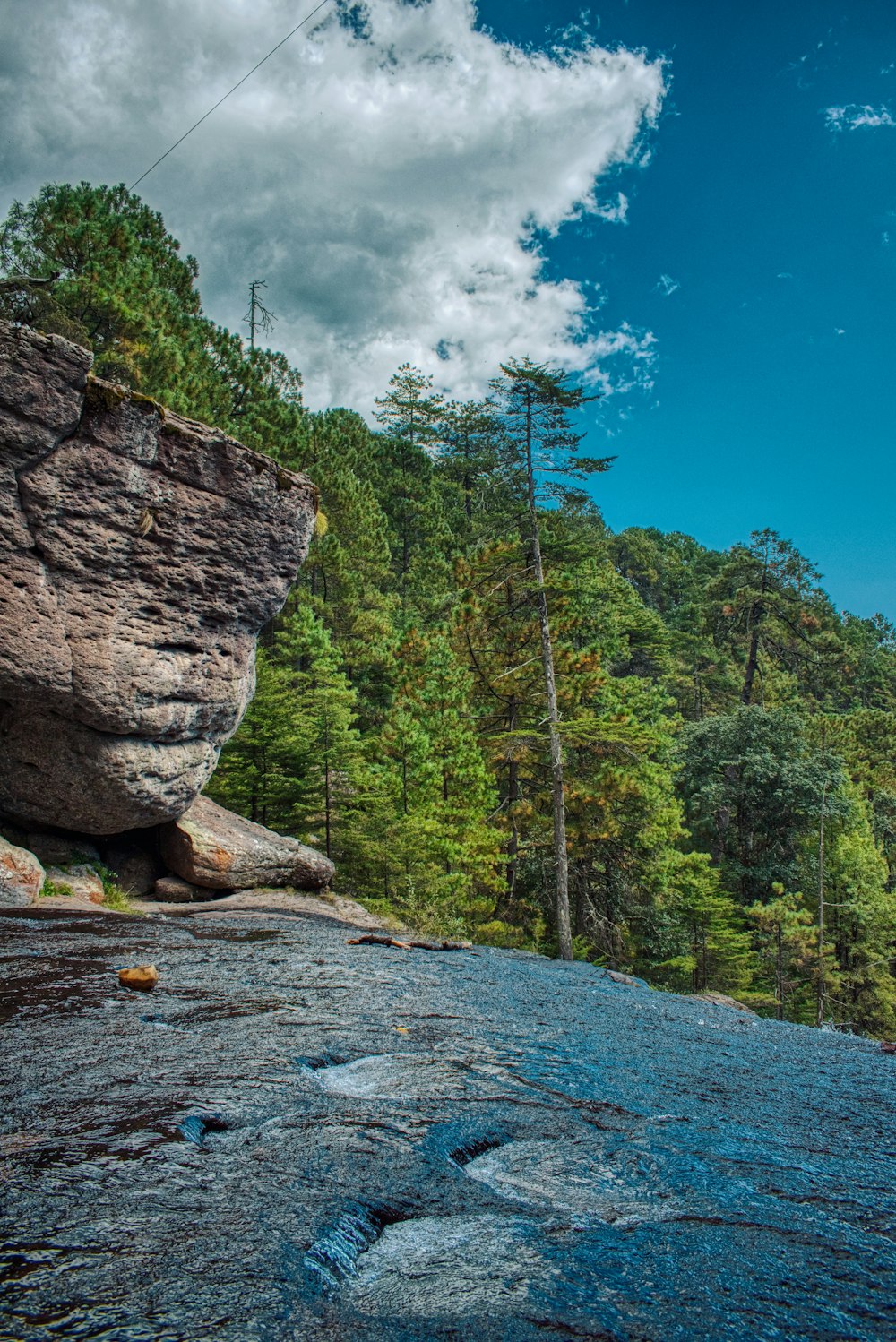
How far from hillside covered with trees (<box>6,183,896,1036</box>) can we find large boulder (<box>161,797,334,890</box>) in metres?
2.03

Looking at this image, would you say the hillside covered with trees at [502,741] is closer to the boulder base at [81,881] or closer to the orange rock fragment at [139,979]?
the boulder base at [81,881]

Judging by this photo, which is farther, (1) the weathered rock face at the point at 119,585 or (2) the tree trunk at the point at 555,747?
(2) the tree trunk at the point at 555,747

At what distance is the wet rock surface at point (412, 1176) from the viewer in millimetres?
1928

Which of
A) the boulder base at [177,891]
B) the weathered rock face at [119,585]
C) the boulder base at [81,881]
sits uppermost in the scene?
the weathered rock face at [119,585]

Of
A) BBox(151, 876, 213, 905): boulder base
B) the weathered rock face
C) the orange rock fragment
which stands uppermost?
the weathered rock face

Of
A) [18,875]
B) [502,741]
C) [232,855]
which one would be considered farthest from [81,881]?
[502,741]

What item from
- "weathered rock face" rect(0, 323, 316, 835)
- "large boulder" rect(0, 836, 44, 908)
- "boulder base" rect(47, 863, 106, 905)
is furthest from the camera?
"boulder base" rect(47, 863, 106, 905)

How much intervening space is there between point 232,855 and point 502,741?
624 centimetres

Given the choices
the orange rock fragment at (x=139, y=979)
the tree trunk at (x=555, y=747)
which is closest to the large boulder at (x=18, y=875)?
the orange rock fragment at (x=139, y=979)

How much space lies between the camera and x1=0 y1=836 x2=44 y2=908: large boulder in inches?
381

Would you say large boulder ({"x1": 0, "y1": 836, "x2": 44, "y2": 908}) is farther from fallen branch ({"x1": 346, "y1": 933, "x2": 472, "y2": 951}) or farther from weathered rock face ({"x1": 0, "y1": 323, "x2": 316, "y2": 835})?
fallen branch ({"x1": 346, "y1": 933, "x2": 472, "y2": 951})

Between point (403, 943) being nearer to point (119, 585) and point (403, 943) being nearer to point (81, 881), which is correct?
point (81, 881)

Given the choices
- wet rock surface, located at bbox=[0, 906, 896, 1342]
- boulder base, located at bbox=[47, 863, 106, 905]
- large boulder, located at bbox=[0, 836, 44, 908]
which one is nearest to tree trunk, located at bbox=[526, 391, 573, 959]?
wet rock surface, located at bbox=[0, 906, 896, 1342]

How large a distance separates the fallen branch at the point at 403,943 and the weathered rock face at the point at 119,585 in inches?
190
